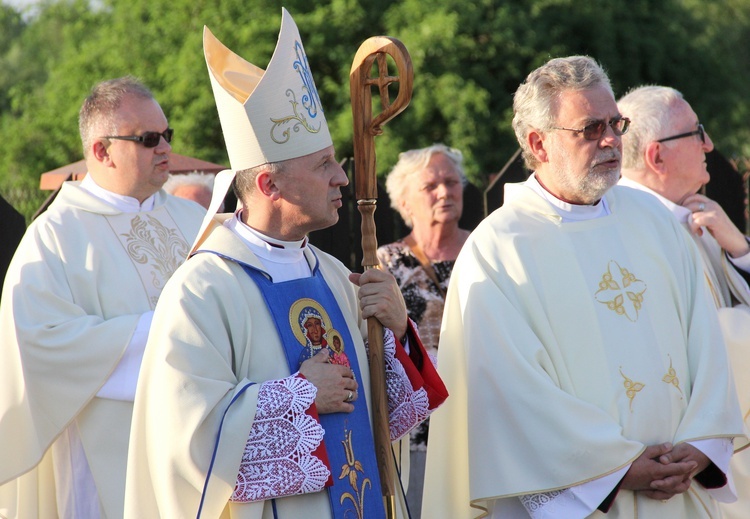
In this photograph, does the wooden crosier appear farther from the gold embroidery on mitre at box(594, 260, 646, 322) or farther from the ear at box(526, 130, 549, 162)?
the gold embroidery on mitre at box(594, 260, 646, 322)

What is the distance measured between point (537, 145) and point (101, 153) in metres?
2.12

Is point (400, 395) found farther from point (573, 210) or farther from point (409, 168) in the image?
point (409, 168)

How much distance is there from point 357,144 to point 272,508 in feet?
3.91

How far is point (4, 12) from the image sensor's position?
93.4ft

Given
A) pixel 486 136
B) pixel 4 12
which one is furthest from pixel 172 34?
pixel 4 12

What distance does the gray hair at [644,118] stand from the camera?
485cm

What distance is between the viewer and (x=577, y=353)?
3.64 meters

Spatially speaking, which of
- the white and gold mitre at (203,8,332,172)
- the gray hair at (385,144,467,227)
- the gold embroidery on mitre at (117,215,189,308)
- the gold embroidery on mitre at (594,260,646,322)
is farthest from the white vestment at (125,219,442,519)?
the gray hair at (385,144,467,227)

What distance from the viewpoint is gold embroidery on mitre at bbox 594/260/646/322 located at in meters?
3.73

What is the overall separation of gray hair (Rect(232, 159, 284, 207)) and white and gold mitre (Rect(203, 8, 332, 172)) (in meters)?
0.02

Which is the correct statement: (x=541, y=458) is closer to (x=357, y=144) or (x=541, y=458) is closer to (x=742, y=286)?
(x=357, y=144)

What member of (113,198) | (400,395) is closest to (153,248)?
(113,198)

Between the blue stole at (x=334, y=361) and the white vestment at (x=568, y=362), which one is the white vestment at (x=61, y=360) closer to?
the blue stole at (x=334, y=361)

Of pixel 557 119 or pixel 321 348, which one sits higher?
pixel 557 119
